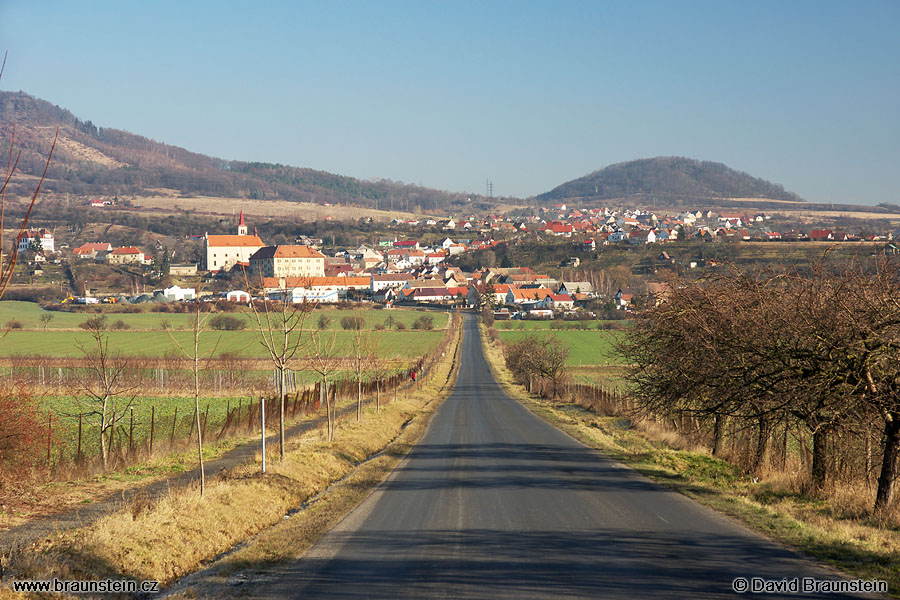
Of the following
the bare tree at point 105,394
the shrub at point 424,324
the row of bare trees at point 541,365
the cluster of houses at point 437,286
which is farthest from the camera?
the cluster of houses at point 437,286

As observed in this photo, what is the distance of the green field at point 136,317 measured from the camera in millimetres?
94188

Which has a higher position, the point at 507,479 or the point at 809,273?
the point at 809,273

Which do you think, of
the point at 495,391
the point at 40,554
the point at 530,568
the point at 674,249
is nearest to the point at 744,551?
the point at 530,568

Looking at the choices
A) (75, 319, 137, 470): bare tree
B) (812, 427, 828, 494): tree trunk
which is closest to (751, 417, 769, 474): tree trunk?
(812, 427, 828, 494): tree trunk

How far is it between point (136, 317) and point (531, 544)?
108 metres

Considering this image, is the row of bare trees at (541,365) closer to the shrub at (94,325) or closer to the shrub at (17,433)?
the shrub at (94,325)

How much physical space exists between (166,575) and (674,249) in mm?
156577

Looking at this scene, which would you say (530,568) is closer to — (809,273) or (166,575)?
(166,575)

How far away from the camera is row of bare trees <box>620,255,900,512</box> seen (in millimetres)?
12977

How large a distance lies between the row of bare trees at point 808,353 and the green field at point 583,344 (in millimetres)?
54961

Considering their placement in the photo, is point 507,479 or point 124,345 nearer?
point 507,479

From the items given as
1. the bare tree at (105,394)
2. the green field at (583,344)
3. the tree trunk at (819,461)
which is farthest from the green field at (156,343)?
the tree trunk at (819,461)

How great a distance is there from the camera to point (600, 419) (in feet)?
131

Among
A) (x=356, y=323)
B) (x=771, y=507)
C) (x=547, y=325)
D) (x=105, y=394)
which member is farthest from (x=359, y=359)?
(x=547, y=325)
